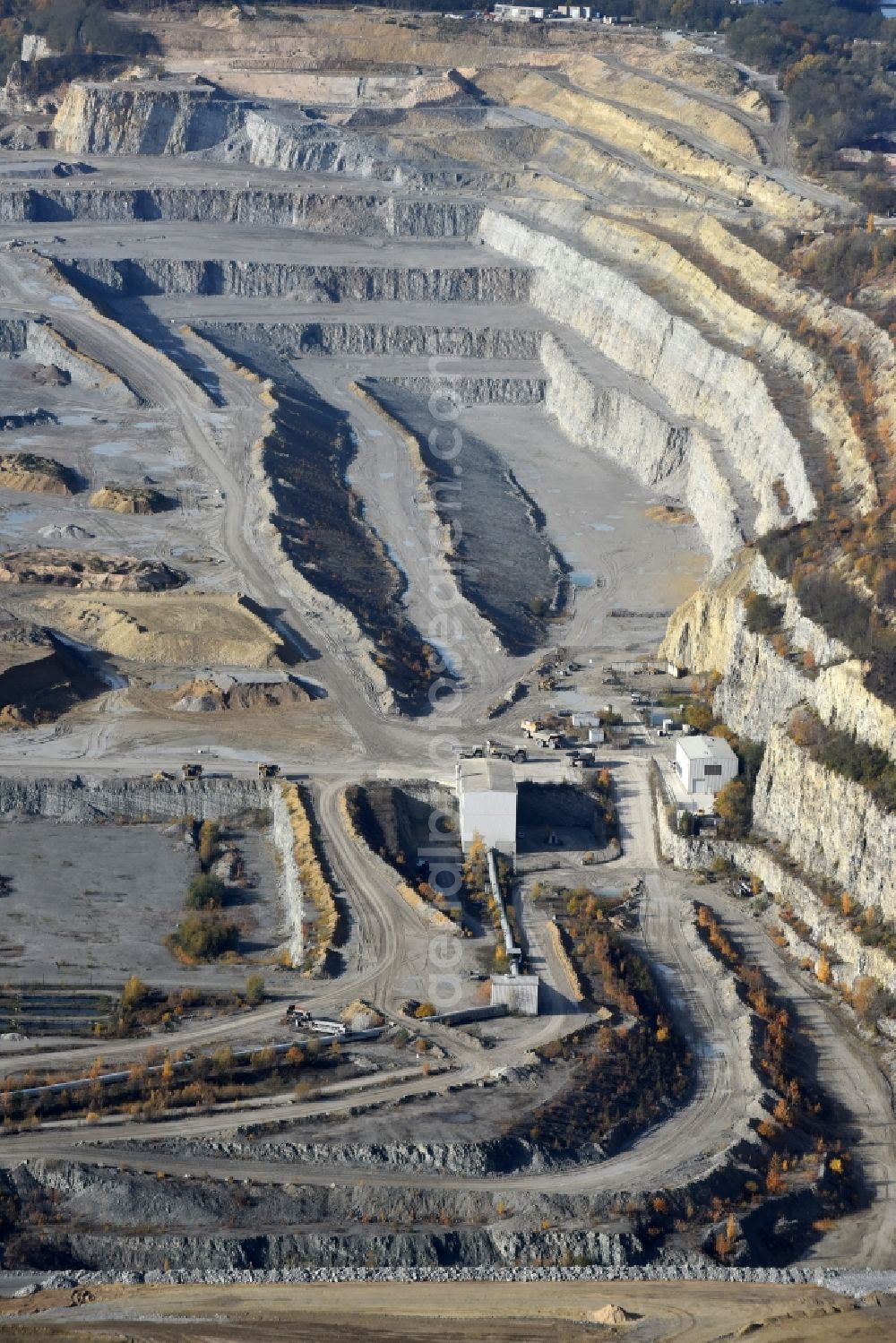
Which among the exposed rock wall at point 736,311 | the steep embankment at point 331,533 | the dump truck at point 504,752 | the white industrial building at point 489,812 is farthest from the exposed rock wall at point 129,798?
the exposed rock wall at point 736,311

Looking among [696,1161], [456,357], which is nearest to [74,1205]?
[696,1161]

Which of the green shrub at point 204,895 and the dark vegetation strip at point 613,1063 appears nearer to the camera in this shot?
the dark vegetation strip at point 613,1063

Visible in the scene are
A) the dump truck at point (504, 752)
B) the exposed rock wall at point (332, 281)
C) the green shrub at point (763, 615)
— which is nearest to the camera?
the dump truck at point (504, 752)

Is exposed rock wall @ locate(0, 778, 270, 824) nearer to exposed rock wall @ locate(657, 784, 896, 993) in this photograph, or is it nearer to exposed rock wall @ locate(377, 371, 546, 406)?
exposed rock wall @ locate(657, 784, 896, 993)

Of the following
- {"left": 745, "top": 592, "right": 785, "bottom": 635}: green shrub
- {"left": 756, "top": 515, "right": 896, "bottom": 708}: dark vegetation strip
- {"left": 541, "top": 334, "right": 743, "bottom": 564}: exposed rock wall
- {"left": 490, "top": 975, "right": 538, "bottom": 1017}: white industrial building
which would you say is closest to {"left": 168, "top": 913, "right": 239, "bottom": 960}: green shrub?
{"left": 490, "top": 975, "right": 538, "bottom": 1017}: white industrial building

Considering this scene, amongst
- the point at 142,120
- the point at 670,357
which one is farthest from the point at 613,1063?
the point at 142,120

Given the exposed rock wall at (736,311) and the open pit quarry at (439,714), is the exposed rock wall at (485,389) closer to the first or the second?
the open pit quarry at (439,714)
